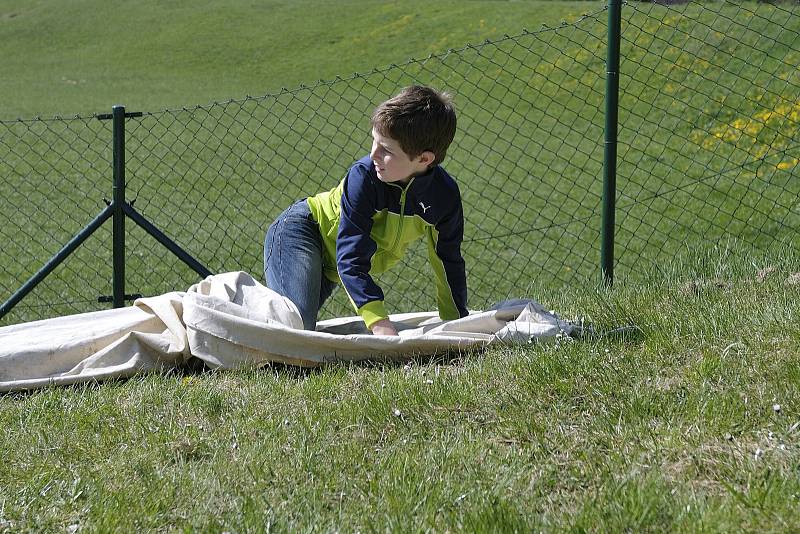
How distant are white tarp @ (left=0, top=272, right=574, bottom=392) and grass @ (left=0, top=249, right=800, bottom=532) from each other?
87 mm

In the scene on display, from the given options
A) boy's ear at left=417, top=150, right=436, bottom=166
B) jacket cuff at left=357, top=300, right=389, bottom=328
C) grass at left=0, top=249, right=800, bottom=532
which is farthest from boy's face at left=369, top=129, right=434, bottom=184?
grass at left=0, top=249, right=800, bottom=532

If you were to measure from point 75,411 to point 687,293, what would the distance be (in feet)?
8.60

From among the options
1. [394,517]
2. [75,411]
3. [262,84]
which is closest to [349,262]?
[75,411]

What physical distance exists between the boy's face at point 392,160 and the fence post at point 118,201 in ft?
5.98

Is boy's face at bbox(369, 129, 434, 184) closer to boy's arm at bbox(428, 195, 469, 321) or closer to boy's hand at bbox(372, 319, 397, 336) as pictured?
boy's arm at bbox(428, 195, 469, 321)

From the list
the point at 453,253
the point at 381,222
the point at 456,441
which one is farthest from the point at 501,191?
the point at 456,441

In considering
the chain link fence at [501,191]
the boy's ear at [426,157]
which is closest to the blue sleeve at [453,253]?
the boy's ear at [426,157]

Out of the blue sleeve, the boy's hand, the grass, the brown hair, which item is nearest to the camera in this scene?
the grass

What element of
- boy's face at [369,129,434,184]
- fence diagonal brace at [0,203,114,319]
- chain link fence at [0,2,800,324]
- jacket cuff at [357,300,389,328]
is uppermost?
boy's face at [369,129,434,184]

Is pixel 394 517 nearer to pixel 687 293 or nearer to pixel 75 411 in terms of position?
pixel 75 411

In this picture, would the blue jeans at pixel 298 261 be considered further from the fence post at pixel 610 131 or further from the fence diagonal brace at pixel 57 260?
the fence post at pixel 610 131

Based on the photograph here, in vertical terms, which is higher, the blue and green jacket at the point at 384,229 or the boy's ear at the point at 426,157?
the boy's ear at the point at 426,157

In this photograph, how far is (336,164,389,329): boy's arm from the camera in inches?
160

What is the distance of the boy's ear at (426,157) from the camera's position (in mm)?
4020
